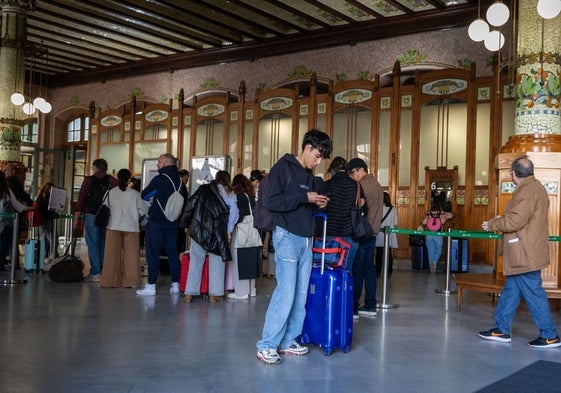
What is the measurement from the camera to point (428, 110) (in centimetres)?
1216

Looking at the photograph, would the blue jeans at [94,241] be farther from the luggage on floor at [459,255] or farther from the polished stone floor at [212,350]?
the luggage on floor at [459,255]

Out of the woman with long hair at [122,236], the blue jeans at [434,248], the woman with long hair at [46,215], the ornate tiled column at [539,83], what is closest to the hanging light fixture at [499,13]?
the ornate tiled column at [539,83]

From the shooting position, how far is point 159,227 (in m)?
7.07

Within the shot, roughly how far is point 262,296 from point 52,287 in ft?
7.90

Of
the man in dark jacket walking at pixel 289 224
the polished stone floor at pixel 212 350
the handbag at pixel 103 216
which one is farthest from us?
the handbag at pixel 103 216

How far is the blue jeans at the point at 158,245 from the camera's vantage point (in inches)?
275

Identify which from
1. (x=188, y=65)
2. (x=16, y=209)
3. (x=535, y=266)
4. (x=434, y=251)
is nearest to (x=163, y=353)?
(x=535, y=266)

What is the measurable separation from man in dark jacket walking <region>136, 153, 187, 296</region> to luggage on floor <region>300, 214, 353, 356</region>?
9.67 ft

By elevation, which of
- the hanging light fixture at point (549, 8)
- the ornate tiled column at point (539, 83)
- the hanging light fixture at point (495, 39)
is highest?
the hanging light fixture at point (495, 39)

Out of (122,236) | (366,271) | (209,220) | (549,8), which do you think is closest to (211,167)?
(122,236)

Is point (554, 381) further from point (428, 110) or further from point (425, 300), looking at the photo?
point (428, 110)

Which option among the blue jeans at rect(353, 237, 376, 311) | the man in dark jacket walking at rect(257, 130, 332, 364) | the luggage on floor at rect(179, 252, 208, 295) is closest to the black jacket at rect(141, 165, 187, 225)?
the luggage on floor at rect(179, 252, 208, 295)

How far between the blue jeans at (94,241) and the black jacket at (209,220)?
210cm

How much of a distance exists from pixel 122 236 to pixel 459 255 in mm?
6071
